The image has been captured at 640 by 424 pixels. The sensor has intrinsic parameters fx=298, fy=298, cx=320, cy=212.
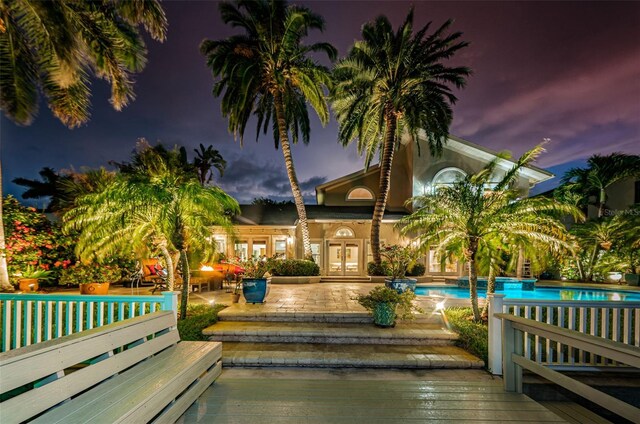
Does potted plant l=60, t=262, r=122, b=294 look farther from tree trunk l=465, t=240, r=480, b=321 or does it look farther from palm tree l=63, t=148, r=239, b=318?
tree trunk l=465, t=240, r=480, b=321

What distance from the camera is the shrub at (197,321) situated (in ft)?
20.6

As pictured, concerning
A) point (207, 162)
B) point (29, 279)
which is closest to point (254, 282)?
point (29, 279)

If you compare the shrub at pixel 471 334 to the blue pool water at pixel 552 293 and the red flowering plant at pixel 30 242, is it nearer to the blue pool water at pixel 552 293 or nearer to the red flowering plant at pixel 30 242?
the blue pool water at pixel 552 293

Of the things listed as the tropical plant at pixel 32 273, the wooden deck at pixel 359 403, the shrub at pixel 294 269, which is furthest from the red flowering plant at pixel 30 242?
the wooden deck at pixel 359 403

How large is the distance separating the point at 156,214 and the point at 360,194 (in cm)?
1474

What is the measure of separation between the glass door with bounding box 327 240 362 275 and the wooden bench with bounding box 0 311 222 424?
48.6 ft

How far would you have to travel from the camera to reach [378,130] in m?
16.1

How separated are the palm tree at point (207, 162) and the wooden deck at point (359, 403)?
25563 mm

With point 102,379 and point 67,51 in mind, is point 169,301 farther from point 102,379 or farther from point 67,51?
point 67,51

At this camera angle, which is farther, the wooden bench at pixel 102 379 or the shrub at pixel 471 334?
the shrub at pixel 471 334

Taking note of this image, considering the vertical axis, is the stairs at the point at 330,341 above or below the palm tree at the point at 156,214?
below

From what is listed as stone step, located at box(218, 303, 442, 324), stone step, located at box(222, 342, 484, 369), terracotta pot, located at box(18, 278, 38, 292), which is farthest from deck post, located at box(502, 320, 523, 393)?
terracotta pot, located at box(18, 278, 38, 292)

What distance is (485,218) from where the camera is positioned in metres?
7.21

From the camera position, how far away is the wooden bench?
212 cm
